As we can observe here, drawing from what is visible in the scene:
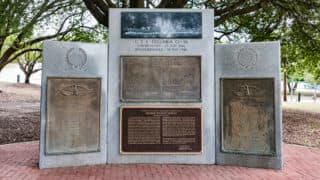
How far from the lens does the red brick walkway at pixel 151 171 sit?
25.8 feet

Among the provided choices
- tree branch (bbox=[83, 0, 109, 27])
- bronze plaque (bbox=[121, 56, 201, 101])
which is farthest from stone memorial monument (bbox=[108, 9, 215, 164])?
tree branch (bbox=[83, 0, 109, 27])

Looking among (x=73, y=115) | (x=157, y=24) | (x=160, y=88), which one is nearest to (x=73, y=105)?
(x=73, y=115)

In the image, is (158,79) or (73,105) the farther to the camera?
(158,79)

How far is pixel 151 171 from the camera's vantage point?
8.30 meters

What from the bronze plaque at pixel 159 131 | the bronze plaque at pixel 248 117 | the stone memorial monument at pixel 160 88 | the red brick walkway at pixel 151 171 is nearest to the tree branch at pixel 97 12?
the stone memorial monument at pixel 160 88

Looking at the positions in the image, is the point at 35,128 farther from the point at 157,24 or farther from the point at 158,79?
the point at 157,24

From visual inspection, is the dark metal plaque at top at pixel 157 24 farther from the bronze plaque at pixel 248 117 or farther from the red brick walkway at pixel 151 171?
the red brick walkway at pixel 151 171

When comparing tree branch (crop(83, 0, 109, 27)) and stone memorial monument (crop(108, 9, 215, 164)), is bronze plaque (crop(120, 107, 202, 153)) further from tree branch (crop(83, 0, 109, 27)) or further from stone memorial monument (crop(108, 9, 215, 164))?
tree branch (crop(83, 0, 109, 27))

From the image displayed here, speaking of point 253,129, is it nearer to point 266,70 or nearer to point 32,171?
point 266,70

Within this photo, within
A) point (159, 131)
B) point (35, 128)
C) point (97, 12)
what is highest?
point (97, 12)

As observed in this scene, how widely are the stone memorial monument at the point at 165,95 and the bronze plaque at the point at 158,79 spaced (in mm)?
23

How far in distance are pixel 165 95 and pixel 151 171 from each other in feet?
5.77

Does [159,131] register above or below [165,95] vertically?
below

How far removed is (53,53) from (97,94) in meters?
1.31
